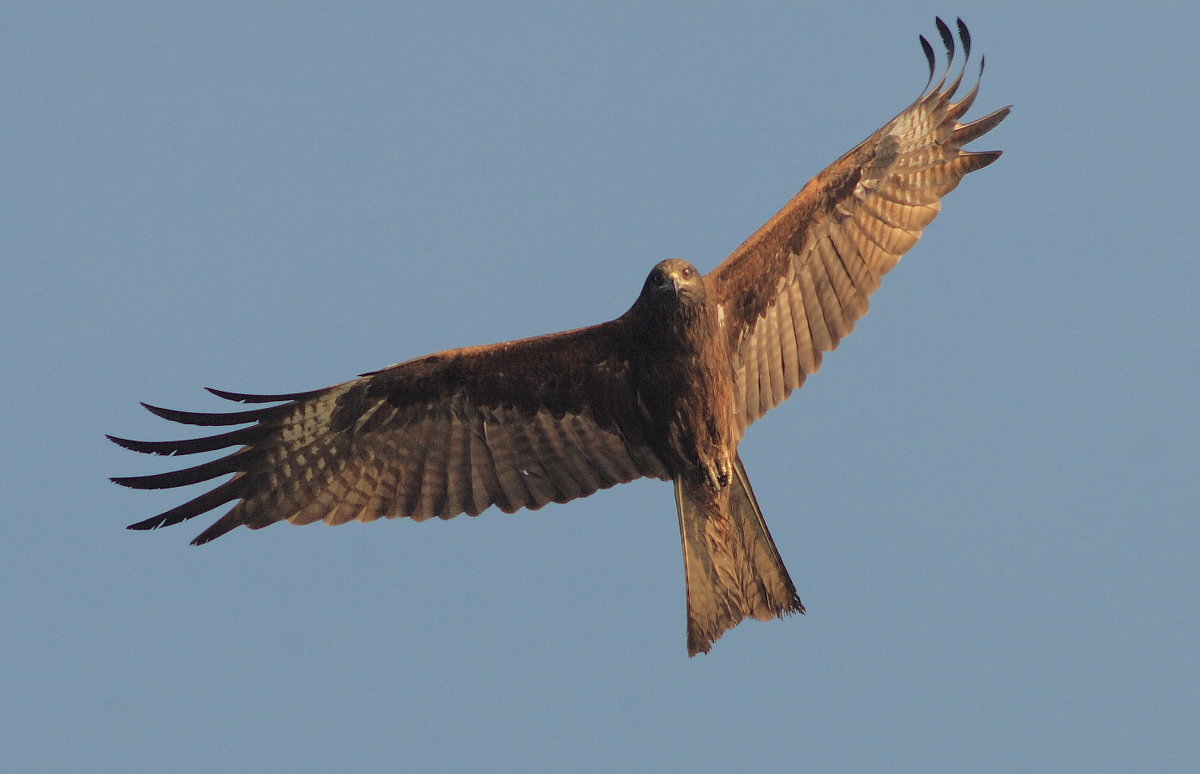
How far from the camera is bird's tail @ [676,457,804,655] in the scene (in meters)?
8.62

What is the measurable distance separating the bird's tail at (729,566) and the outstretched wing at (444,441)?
566 millimetres

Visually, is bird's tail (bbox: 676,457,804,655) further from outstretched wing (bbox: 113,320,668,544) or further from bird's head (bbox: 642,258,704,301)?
bird's head (bbox: 642,258,704,301)

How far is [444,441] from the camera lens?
9.34 metres

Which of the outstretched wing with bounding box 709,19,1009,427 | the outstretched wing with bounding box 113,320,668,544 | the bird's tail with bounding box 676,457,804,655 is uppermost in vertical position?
the outstretched wing with bounding box 709,19,1009,427

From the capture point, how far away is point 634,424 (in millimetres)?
9070

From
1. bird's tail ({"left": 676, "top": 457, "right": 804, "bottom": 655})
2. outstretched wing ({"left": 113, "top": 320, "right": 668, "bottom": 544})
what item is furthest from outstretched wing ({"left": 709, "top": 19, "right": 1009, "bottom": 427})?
outstretched wing ({"left": 113, "top": 320, "right": 668, "bottom": 544})

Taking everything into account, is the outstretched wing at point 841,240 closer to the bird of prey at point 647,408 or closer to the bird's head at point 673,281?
the bird of prey at point 647,408

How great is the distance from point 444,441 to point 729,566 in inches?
80.3

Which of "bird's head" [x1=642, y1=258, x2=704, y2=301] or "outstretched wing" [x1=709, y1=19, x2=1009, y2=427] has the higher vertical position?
"outstretched wing" [x1=709, y1=19, x2=1009, y2=427]

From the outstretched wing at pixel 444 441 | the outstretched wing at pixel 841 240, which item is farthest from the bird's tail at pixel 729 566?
the outstretched wing at pixel 841 240

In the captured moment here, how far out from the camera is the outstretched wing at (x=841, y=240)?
9.26 m

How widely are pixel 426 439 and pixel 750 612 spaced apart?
237 cm

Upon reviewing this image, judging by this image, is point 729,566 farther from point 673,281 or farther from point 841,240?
point 841,240

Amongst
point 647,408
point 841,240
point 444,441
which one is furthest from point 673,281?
point 444,441
